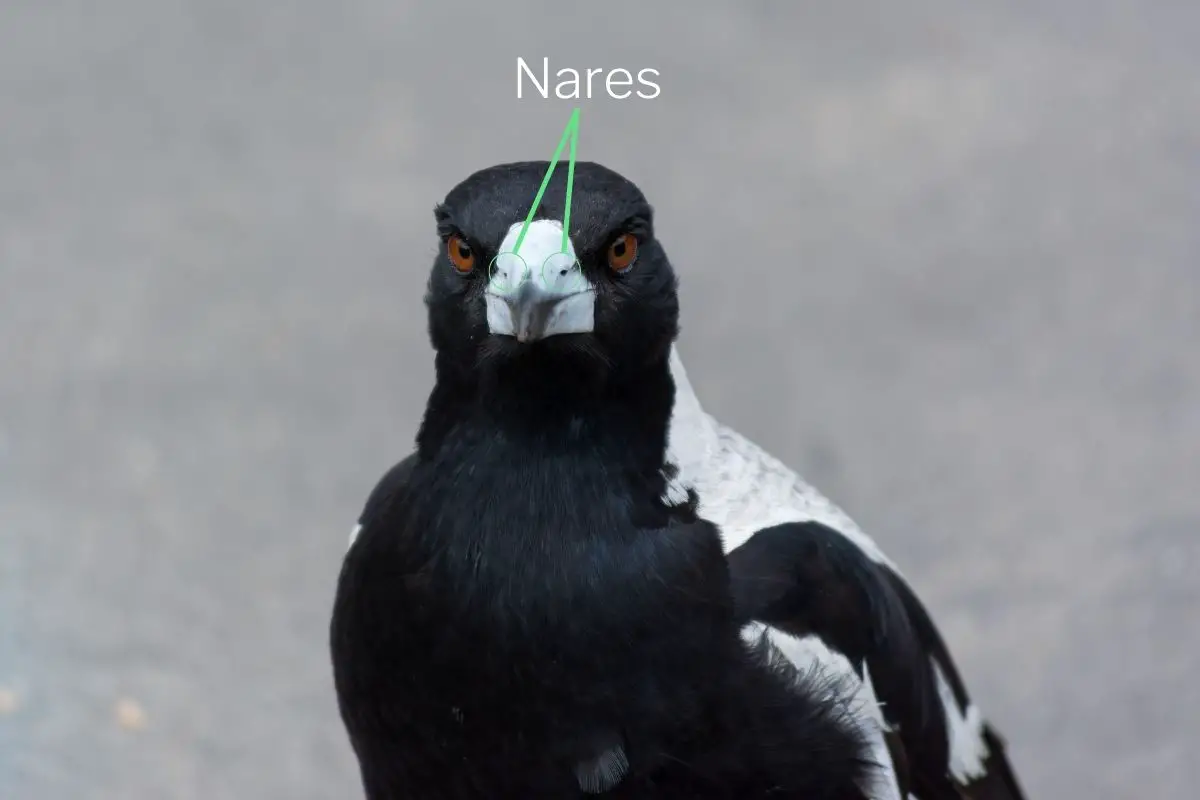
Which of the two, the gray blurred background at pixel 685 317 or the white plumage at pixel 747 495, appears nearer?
the white plumage at pixel 747 495

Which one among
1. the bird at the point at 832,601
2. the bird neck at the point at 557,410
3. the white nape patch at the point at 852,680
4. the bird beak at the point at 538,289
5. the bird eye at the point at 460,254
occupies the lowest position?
the white nape patch at the point at 852,680

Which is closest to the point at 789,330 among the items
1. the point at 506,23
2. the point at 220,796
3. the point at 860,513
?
the point at 860,513

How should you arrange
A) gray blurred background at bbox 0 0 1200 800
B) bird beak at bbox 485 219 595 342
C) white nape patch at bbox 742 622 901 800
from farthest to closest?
gray blurred background at bbox 0 0 1200 800, white nape patch at bbox 742 622 901 800, bird beak at bbox 485 219 595 342

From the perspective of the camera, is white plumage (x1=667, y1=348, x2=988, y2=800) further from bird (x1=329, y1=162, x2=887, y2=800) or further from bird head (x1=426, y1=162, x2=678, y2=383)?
bird head (x1=426, y1=162, x2=678, y2=383)

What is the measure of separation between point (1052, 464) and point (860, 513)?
516mm

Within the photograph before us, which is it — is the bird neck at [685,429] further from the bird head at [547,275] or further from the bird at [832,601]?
the bird head at [547,275]

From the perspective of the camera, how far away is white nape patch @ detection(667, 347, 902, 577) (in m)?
2.12

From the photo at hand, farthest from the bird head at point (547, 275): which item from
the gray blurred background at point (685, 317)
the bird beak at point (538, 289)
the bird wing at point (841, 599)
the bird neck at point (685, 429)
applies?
the gray blurred background at point (685, 317)

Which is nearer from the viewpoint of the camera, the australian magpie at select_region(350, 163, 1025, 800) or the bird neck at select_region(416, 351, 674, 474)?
the bird neck at select_region(416, 351, 674, 474)

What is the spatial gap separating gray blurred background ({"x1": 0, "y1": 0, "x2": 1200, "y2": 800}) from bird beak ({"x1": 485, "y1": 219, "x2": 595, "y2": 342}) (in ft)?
5.87

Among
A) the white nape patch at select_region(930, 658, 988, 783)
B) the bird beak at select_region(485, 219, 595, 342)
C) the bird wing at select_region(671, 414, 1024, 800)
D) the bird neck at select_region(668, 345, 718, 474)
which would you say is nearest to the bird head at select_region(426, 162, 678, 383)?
the bird beak at select_region(485, 219, 595, 342)

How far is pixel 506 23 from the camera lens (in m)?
5.33

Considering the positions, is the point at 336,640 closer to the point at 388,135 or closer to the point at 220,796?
the point at 220,796

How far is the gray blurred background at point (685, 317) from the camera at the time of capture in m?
3.61
